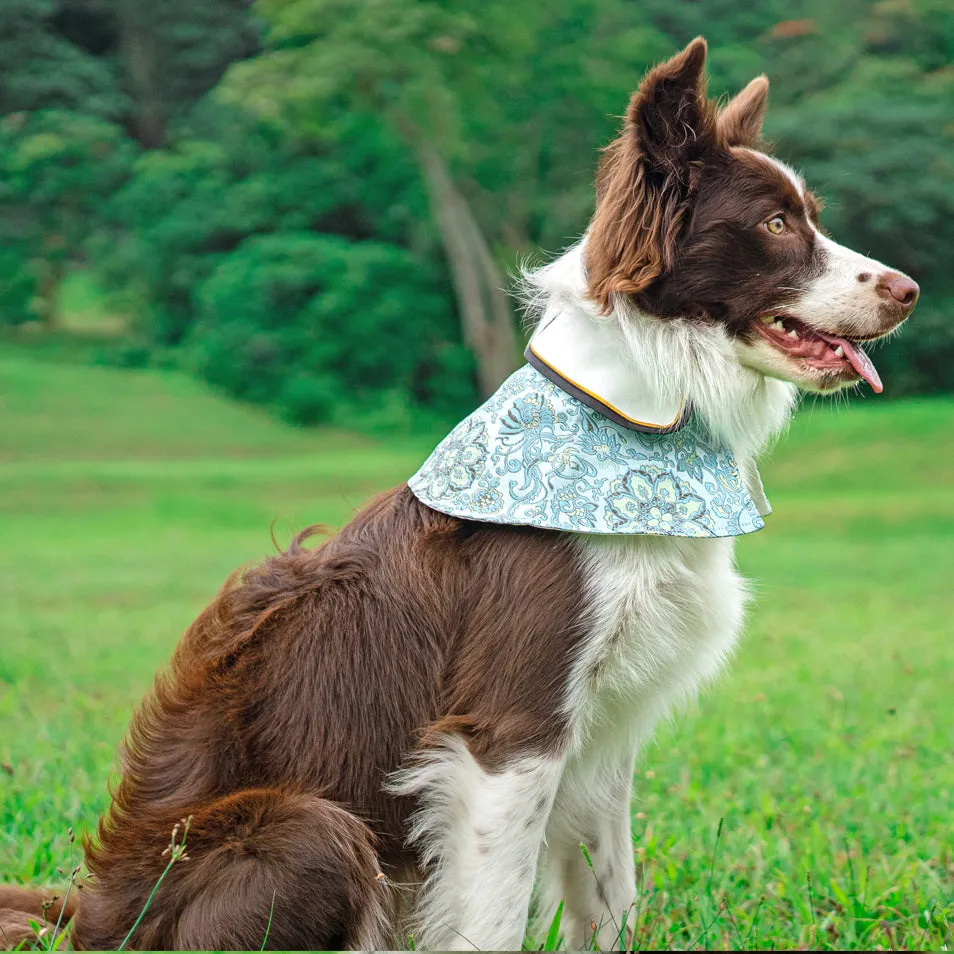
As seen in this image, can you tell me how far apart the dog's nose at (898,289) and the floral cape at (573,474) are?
1.84 feet

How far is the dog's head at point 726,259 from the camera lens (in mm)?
2820

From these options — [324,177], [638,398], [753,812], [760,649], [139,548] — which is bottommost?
[324,177]

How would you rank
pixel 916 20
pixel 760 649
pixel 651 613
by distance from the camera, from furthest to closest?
pixel 916 20, pixel 760 649, pixel 651 613

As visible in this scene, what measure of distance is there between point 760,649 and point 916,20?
18.6 metres

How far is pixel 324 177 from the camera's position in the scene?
2481 cm

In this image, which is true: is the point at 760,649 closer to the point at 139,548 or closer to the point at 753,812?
the point at 753,812

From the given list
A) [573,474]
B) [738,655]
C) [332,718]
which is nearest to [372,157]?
[738,655]

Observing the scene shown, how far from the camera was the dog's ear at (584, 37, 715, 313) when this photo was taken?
2795mm

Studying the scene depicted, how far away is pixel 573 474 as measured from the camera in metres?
2.79

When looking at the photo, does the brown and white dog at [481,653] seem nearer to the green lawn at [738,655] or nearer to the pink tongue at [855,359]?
the pink tongue at [855,359]

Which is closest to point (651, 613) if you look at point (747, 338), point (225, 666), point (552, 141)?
point (747, 338)

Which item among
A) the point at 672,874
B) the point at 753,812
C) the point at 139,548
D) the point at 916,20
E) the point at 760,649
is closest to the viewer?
the point at 672,874

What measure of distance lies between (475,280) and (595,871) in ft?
66.1

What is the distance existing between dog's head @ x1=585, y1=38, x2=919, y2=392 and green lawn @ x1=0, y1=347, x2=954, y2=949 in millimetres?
813
